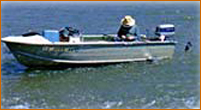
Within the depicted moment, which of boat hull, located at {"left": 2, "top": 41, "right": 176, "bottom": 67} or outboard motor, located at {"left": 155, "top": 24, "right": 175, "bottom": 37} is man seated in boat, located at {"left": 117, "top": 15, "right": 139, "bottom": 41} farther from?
outboard motor, located at {"left": 155, "top": 24, "right": 175, "bottom": 37}

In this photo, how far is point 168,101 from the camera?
44.5 feet

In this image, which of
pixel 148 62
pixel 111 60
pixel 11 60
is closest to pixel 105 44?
pixel 111 60

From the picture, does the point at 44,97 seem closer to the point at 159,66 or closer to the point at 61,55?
the point at 61,55

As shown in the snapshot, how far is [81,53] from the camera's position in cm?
1717

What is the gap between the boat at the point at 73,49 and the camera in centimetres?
1659

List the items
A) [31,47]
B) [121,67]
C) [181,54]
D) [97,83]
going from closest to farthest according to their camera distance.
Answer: [97,83] → [31,47] → [121,67] → [181,54]

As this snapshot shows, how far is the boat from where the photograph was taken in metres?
16.6

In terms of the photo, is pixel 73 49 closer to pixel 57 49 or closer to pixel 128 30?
pixel 57 49

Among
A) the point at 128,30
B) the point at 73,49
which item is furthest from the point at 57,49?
the point at 128,30

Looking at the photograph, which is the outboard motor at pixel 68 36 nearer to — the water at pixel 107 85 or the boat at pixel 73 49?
the boat at pixel 73 49

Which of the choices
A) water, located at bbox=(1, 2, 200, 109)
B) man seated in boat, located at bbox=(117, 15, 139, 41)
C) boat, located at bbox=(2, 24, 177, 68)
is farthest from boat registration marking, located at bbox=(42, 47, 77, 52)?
man seated in boat, located at bbox=(117, 15, 139, 41)

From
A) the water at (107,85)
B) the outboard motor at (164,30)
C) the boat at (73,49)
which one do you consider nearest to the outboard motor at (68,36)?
the boat at (73,49)

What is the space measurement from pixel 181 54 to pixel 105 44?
4.31m

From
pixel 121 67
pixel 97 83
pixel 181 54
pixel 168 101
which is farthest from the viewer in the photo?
pixel 181 54
